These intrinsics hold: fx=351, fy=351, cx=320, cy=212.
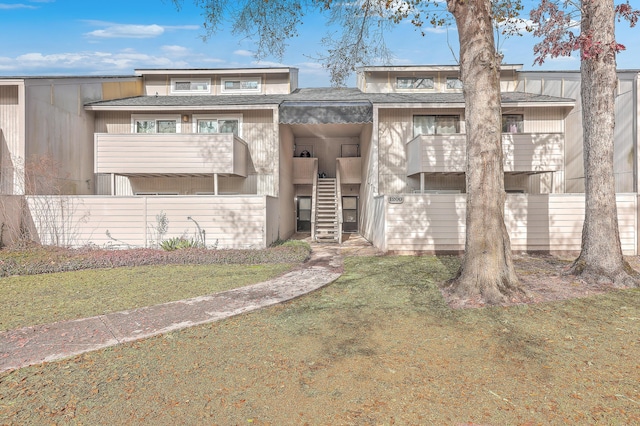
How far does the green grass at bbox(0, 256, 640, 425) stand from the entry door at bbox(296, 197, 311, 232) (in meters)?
14.7

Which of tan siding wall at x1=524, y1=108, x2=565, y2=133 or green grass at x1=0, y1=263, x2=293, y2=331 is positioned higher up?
tan siding wall at x1=524, y1=108, x2=565, y2=133

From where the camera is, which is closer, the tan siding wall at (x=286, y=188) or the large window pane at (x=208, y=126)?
the tan siding wall at (x=286, y=188)

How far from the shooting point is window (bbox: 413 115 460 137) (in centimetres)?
1474

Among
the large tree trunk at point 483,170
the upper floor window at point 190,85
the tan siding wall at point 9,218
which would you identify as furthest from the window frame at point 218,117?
the large tree trunk at point 483,170

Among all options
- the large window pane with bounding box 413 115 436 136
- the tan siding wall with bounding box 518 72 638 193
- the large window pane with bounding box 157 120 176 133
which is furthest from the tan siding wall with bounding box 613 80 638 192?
the large window pane with bounding box 157 120 176 133

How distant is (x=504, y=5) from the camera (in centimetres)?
859

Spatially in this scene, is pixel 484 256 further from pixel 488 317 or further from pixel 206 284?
pixel 206 284

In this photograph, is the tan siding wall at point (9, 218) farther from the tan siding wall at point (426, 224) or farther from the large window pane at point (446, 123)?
the large window pane at point (446, 123)

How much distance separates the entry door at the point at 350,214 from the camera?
63.6 ft

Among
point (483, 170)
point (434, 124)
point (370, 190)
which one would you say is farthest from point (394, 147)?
point (483, 170)

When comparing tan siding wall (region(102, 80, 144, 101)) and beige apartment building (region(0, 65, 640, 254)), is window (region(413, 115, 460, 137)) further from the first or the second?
tan siding wall (region(102, 80, 144, 101))

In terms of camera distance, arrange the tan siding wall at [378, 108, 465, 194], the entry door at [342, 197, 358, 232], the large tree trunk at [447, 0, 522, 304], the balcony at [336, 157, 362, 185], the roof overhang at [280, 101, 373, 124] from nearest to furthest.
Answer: the large tree trunk at [447, 0, 522, 304] < the roof overhang at [280, 101, 373, 124] < the tan siding wall at [378, 108, 465, 194] < the balcony at [336, 157, 362, 185] < the entry door at [342, 197, 358, 232]

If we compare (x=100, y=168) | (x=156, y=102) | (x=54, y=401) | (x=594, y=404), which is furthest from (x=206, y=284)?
(x=156, y=102)

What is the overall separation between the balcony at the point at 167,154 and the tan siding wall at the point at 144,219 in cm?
202
